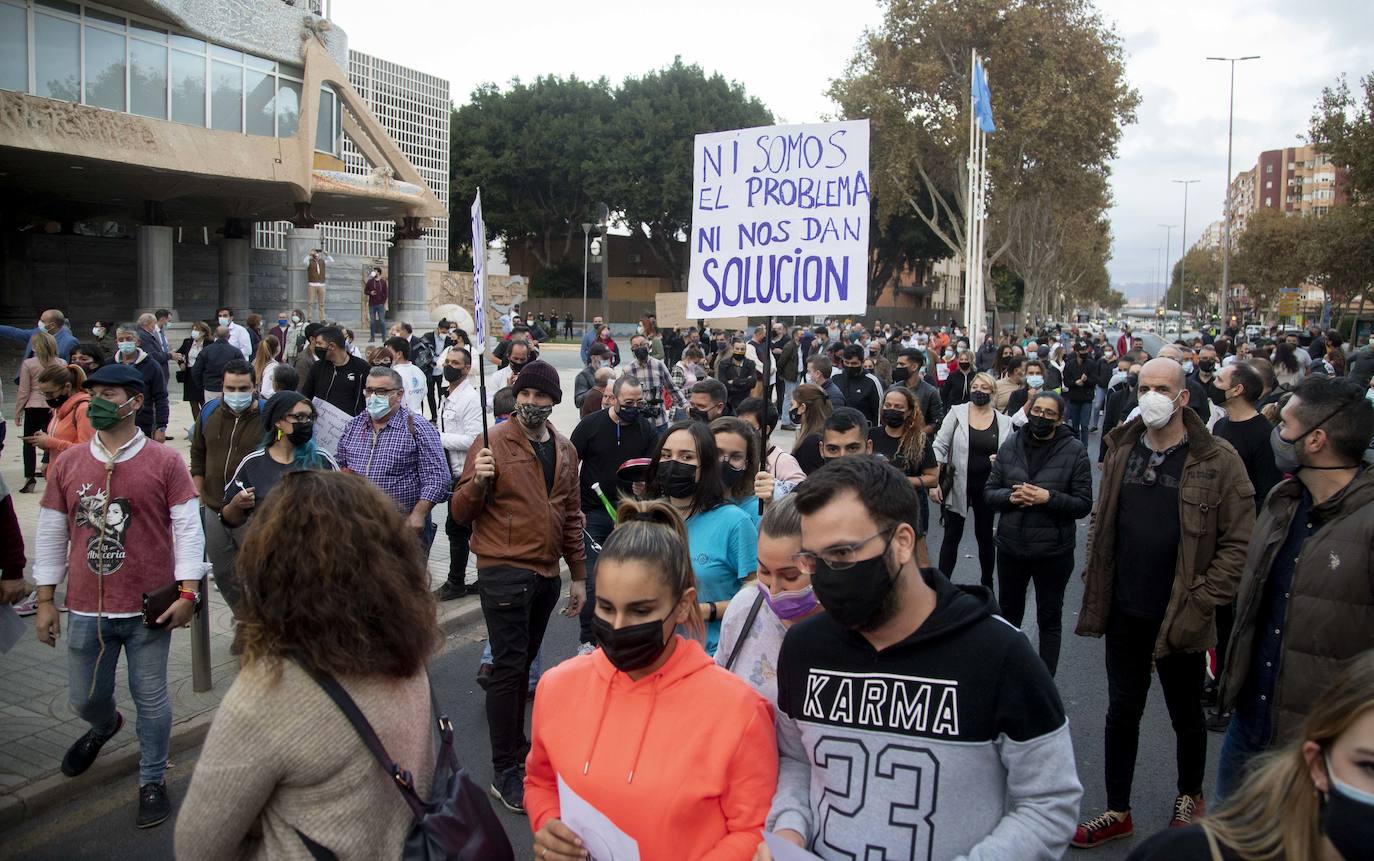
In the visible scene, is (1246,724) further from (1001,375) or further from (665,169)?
(665,169)

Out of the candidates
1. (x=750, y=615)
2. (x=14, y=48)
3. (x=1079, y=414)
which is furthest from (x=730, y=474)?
(x=14, y=48)

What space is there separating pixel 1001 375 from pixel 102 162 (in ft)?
70.0

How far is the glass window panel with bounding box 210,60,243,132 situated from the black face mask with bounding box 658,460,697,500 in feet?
89.9

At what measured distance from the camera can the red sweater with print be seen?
4.42 metres

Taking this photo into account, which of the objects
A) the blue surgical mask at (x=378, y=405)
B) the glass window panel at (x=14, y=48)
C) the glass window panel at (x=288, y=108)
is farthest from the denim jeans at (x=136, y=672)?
the glass window panel at (x=288, y=108)

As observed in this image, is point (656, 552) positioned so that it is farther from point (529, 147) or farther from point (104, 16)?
point (529, 147)

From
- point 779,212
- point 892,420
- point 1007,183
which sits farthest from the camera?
point 1007,183

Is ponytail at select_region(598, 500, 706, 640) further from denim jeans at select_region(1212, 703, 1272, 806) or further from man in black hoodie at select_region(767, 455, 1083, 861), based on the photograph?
denim jeans at select_region(1212, 703, 1272, 806)

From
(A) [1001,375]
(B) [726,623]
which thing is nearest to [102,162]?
(A) [1001,375]

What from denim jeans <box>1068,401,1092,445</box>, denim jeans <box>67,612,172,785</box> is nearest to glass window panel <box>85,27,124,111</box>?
denim jeans <box>1068,401,1092,445</box>

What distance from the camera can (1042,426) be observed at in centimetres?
603

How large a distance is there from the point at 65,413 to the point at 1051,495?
746 cm

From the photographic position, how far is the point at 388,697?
7.70ft

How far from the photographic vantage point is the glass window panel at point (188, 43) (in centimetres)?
2659
